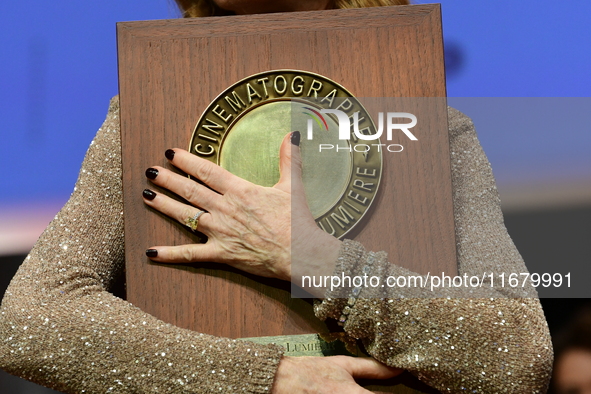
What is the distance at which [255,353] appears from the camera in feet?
2.84

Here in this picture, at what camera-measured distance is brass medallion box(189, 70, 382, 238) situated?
3.12 ft

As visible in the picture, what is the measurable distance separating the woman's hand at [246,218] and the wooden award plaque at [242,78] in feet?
0.08

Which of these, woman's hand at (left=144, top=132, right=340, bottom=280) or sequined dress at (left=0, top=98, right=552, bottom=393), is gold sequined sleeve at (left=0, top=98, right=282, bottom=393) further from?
woman's hand at (left=144, top=132, right=340, bottom=280)

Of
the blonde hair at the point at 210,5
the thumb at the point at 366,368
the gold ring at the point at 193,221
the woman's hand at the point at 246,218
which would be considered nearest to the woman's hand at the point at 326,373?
the thumb at the point at 366,368

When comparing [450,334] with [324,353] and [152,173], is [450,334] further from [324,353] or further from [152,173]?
[152,173]

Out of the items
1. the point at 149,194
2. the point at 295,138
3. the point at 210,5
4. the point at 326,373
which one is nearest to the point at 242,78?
the point at 295,138

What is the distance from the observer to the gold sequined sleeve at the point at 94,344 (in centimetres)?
85

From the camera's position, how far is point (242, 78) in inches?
38.2

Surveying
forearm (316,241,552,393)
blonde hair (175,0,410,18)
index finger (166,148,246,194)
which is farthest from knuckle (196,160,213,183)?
blonde hair (175,0,410,18)

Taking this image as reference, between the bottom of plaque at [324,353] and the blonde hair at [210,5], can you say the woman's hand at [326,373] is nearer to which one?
the bottom of plaque at [324,353]

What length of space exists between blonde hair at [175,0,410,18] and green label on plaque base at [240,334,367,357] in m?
0.62

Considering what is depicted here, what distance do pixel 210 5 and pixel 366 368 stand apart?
75 centimetres

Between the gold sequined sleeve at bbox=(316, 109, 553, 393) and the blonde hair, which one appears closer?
the gold sequined sleeve at bbox=(316, 109, 553, 393)

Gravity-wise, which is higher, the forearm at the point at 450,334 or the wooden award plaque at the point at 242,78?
the wooden award plaque at the point at 242,78
